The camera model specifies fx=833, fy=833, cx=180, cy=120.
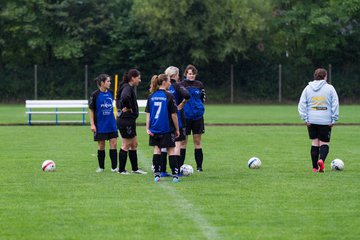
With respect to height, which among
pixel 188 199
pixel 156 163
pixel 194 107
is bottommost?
pixel 188 199

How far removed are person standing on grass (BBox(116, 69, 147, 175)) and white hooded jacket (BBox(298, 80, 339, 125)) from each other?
9.72 ft

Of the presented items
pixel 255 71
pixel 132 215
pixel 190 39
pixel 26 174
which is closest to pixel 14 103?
pixel 190 39

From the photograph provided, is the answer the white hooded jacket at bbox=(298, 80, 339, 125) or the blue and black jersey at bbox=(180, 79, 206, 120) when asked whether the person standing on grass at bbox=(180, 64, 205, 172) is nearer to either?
the blue and black jersey at bbox=(180, 79, 206, 120)

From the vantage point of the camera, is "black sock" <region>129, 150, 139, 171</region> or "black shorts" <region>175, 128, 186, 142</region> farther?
"black sock" <region>129, 150, 139, 171</region>

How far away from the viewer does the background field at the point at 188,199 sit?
28.3 ft

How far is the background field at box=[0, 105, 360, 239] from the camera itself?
8.64 meters

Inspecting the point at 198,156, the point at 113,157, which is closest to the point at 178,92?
the point at 198,156

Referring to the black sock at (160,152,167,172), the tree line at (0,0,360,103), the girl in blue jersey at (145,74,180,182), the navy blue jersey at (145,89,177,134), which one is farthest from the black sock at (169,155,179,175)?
the tree line at (0,0,360,103)

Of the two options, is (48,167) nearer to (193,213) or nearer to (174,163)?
(174,163)

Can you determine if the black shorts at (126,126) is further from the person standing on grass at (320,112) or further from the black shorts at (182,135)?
the person standing on grass at (320,112)

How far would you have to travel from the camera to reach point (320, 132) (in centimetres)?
1427

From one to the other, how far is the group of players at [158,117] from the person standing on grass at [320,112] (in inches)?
72.3

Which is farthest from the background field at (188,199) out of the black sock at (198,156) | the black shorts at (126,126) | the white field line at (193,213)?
the black shorts at (126,126)

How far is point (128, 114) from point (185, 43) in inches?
1301
